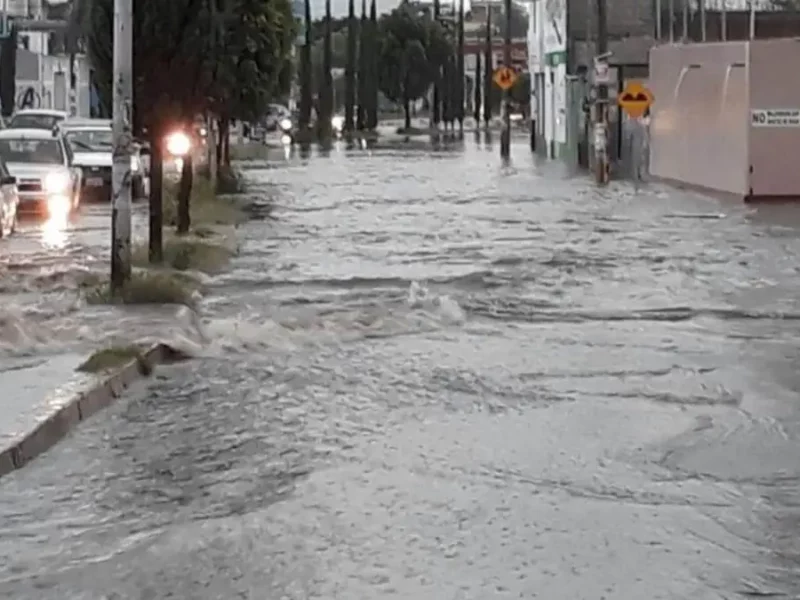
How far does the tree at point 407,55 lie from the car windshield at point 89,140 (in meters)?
72.9

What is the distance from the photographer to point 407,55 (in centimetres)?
11269

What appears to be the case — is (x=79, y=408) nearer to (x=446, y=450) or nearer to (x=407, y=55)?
(x=446, y=450)

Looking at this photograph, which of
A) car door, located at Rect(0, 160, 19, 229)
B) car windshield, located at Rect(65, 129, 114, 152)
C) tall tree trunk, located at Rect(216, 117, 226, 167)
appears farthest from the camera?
tall tree trunk, located at Rect(216, 117, 226, 167)

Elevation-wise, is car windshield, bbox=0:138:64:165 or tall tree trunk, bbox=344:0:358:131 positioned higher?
tall tree trunk, bbox=344:0:358:131

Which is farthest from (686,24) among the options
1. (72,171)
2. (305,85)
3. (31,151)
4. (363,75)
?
(363,75)

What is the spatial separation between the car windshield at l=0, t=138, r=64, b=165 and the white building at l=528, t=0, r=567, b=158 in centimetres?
3209

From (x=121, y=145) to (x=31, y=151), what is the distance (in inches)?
611

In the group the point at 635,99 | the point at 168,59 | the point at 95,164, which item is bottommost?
the point at 95,164

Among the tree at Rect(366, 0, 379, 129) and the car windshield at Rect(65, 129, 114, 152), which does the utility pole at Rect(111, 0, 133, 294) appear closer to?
the car windshield at Rect(65, 129, 114, 152)

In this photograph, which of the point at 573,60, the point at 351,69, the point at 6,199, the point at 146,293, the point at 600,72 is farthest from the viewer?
the point at 351,69

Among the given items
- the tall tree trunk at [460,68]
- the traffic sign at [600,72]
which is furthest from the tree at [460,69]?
the traffic sign at [600,72]

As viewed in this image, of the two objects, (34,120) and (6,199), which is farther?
(34,120)

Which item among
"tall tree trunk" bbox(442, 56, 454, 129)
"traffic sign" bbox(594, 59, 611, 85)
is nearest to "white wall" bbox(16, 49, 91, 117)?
Result: "tall tree trunk" bbox(442, 56, 454, 129)

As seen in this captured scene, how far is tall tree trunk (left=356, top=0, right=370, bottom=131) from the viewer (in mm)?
108938
